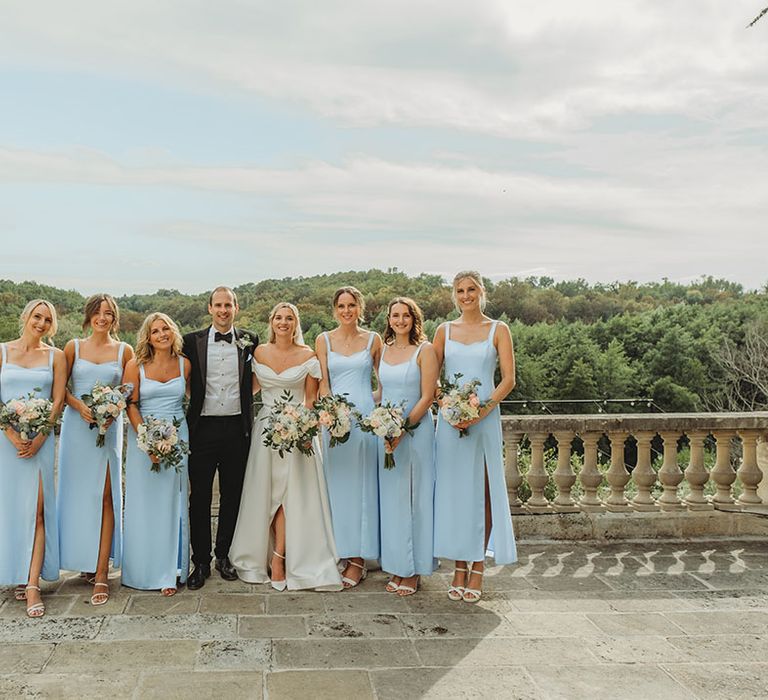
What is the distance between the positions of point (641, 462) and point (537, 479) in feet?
3.16

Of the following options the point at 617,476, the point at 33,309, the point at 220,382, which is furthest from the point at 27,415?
the point at 617,476

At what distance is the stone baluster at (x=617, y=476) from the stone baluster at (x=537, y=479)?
597mm

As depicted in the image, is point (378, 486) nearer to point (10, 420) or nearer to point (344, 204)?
point (10, 420)

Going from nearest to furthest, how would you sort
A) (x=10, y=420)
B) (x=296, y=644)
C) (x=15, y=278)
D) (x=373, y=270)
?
1. (x=296, y=644)
2. (x=10, y=420)
3. (x=15, y=278)
4. (x=373, y=270)

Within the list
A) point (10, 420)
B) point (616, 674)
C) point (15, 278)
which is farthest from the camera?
point (15, 278)

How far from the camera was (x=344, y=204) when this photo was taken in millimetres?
15820

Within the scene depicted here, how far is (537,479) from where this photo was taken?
684cm

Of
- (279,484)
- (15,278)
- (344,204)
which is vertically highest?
(344,204)

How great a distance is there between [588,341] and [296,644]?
107 ft

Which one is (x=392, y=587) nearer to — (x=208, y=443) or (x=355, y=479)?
(x=355, y=479)

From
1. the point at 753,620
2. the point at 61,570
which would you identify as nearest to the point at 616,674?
the point at 753,620

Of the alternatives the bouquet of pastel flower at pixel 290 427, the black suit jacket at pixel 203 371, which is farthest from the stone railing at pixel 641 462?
the black suit jacket at pixel 203 371

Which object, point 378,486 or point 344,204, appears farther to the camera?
point 344,204

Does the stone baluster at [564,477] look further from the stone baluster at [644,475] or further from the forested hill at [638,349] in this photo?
the forested hill at [638,349]
